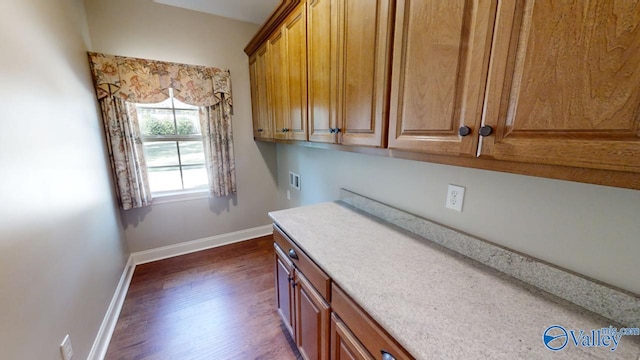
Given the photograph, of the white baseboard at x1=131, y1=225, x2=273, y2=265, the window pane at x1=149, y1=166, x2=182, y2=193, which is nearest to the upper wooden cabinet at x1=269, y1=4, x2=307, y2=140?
the window pane at x1=149, y1=166, x2=182, y2=193

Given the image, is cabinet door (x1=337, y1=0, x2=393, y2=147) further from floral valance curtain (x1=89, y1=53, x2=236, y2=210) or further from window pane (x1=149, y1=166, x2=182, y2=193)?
window pane (x1=149, y1=166, x2=182, y2=193)

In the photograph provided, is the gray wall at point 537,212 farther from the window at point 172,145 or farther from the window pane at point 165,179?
the window pane at point 165,179

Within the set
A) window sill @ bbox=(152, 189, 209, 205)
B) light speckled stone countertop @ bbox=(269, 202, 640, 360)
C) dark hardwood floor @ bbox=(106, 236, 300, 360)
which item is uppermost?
light speckled stone countertop @ bbox=(269, 202, 640, 360)

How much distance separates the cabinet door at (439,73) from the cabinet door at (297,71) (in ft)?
2.58

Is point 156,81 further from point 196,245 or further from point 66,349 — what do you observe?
point 66,349

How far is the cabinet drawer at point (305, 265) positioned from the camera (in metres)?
0.99

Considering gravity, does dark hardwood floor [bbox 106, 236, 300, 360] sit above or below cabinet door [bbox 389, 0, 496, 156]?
below

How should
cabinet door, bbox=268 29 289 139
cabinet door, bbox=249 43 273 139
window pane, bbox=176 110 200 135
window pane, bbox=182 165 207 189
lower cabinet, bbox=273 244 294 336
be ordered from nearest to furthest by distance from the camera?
lower cabinet, bbox=273 244 294 336 → cabinet door, bbox=268 29 289 139 → cabinet door, bbox=249 43 273 139 → window pane, bbox=176 110 200 135 → window pane, bbox=182 165 207 189

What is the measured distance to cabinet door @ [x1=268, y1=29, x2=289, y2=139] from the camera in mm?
1827

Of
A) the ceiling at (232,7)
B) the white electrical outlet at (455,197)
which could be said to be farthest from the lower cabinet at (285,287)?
the ceiling at (232,7)

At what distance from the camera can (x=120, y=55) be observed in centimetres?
218

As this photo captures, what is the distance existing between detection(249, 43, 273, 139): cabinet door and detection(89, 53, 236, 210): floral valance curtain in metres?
0.29

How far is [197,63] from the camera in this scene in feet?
8.19

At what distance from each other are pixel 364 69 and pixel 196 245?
2848 millimetres
